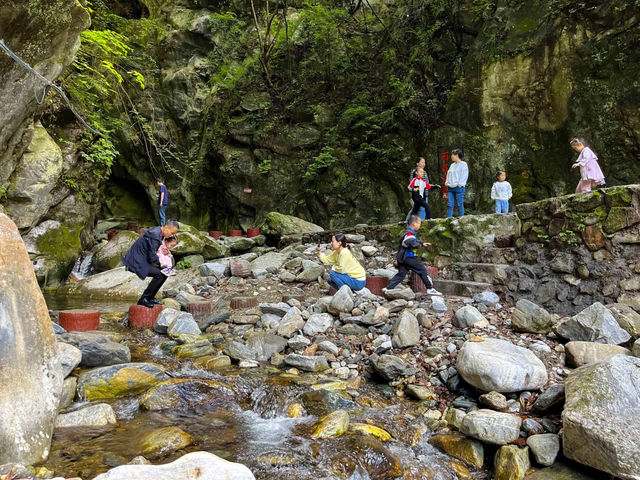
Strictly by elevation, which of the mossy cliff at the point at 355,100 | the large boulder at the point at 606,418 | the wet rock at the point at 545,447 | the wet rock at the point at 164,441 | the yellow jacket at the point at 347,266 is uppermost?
the mossy cliff at the point at 355,100

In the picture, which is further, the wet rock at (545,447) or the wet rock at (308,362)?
the wet rock at (308,362)

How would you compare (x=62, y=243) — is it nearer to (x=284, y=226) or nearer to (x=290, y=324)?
(x=284, y=226)

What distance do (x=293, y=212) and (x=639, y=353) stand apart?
12.5m

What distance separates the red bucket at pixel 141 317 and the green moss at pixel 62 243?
678 cm

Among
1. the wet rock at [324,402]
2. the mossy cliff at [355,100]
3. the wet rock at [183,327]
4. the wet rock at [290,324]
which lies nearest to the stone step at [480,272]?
the wet rock at [290,324]

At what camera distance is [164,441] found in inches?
119

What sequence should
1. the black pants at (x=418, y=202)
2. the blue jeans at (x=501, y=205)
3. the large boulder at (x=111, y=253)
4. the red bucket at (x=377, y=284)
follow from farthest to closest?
the large boulder at (x=111, y=253) < the blue jeans at (x=501, y=205) < the black pants at (x=418, y=202) < the red bucket at (x=377, y=284)

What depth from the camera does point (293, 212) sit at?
15.3m

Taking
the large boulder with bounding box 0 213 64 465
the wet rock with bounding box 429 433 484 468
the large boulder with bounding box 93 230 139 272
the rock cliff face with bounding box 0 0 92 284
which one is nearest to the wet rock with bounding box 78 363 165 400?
the large boulder with bounding box 0 213 64 465

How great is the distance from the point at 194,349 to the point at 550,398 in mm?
4053

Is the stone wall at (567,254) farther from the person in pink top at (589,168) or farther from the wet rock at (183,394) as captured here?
the wet rock at (183,394)

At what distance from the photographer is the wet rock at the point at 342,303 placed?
5719mm

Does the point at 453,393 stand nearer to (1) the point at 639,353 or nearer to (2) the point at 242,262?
(1) the point at 639,353

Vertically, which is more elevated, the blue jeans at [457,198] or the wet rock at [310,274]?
the blue jeans at [457,198]
